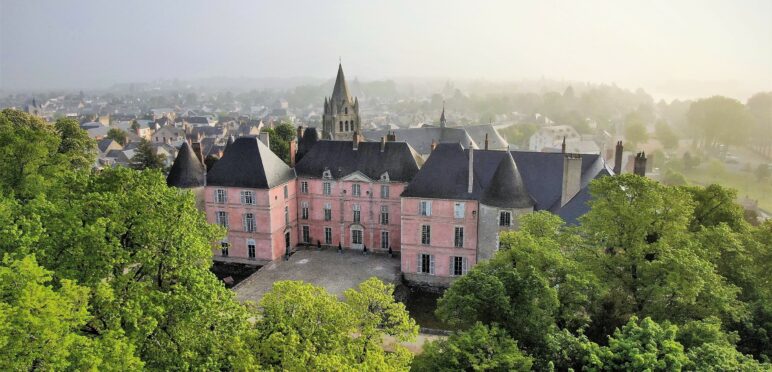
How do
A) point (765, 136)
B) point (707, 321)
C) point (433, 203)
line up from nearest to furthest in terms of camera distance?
point (707, 321), point (433, 203), point (765, 136)

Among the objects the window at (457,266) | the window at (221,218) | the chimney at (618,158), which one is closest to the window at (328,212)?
the window at (221,218)

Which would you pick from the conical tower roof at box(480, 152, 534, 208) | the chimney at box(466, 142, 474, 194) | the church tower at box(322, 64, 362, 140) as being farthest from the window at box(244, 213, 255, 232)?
the church tower at box(322, 64, 362, 140)

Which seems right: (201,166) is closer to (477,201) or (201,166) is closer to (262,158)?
(262,158)

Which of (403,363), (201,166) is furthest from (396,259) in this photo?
(403,363)

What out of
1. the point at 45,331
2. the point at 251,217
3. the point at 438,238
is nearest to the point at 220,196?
the point at 251,217

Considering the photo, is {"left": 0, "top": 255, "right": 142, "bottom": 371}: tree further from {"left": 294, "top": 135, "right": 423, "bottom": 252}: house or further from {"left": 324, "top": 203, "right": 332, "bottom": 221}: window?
{"left": 324, "top": 203, "right": 332, "bottom": 221}: window

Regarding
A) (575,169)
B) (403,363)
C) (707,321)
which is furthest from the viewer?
(575,169)

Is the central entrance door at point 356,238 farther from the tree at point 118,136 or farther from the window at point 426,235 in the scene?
the tree at point 118,136
